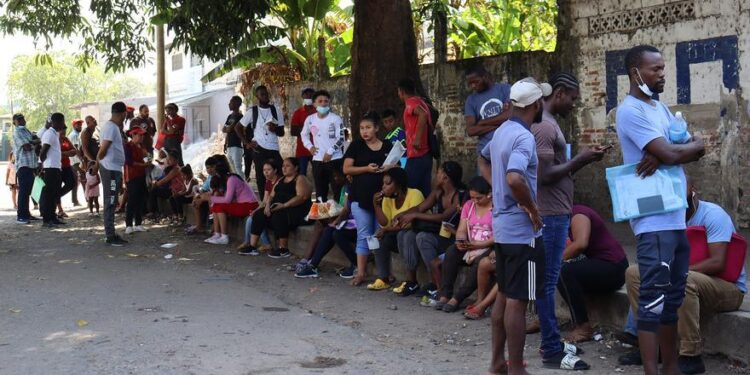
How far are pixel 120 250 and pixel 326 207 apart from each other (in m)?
3.57

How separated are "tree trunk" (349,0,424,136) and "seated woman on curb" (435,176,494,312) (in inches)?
163

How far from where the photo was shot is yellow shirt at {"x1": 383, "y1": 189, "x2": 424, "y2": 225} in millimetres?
9375

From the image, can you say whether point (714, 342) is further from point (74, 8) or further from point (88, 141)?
point (74, 8)

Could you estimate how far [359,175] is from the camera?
388 inches

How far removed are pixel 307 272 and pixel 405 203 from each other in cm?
164

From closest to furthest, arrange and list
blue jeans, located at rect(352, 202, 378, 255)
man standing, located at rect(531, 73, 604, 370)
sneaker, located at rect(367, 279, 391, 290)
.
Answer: man standing, located at rect(531, 73, 604, 370), sneaker, located at rect(367, 279, 391, 290), blue jeans, located at rect(352, 202, 378, 255)

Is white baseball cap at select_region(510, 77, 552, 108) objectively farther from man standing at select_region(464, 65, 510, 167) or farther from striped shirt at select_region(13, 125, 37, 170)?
striped shirt at select_region(13, 125, 37, 170)

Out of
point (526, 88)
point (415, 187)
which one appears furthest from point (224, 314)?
point (526, 88)

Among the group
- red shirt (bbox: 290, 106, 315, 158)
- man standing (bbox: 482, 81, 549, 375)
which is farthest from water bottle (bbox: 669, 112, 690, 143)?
red shirt (bbox: 290, 106, 315, 158)

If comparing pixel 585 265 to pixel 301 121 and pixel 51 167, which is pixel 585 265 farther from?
pixel 51 167

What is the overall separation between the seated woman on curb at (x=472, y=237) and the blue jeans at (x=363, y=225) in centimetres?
152

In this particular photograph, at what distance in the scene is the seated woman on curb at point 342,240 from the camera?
1027 cm

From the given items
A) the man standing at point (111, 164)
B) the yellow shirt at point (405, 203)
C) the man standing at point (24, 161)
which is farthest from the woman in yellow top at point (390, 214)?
the man standing at point (24, 161)

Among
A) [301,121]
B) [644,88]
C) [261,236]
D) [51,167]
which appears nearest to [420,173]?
[261,236]
